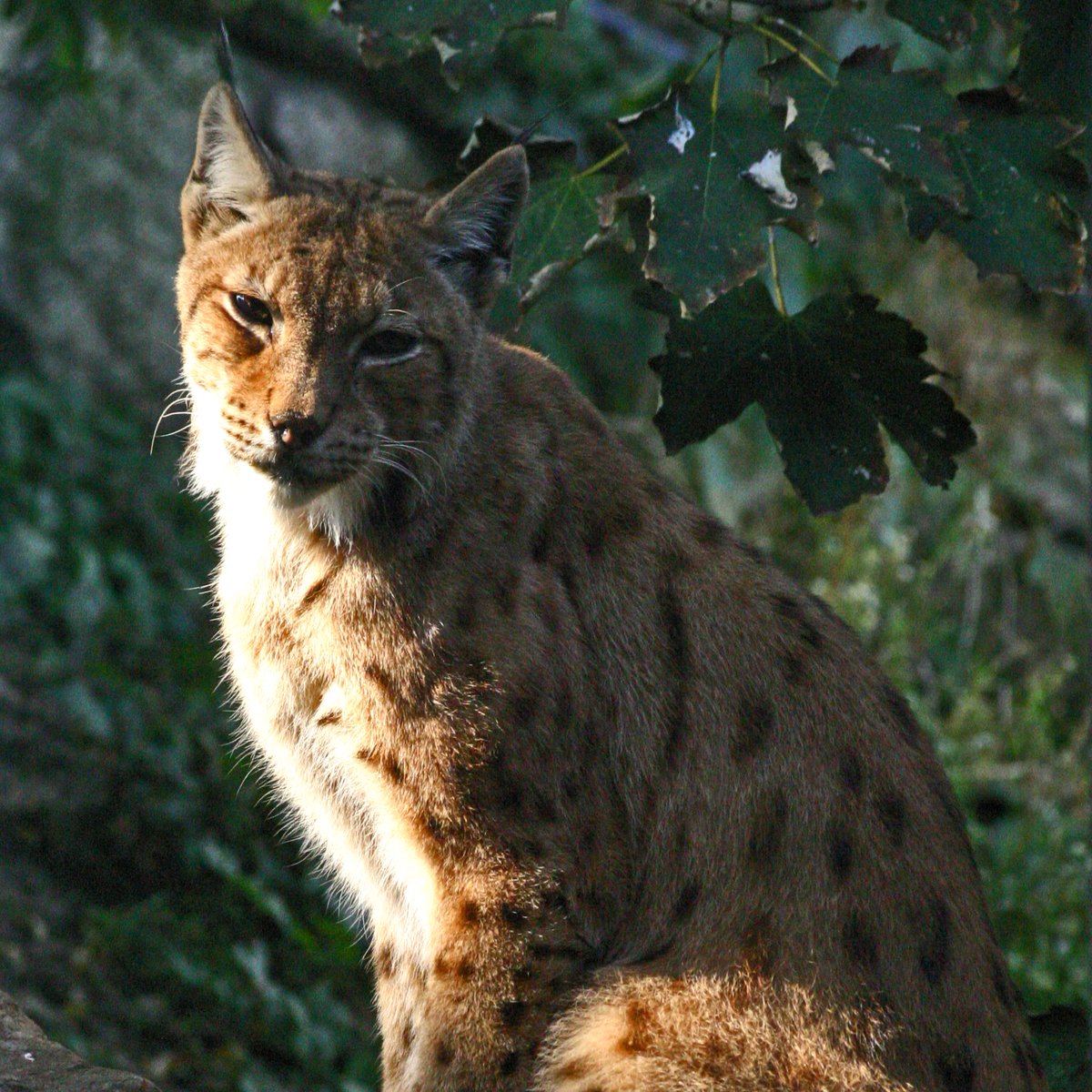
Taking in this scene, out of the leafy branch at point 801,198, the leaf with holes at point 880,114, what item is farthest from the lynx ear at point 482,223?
the leaf with holes at point 880,114

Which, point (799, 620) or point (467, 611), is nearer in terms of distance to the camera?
point (467, 611)

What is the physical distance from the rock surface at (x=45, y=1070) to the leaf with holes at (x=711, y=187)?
6.68ft

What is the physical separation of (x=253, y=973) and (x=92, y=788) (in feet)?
3.87

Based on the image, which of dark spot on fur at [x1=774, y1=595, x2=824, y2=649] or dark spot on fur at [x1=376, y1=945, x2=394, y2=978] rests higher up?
dark spot on fur at [x1=774, y1=595, x2=824, y2=649]

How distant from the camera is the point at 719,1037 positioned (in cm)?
334

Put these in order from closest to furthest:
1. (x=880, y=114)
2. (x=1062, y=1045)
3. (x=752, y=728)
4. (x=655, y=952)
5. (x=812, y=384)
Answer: (x=880, y=114) < (x=655, y=952) < (x=752, y=728) < (x=812, y=384) < (x=1062, y=1045)

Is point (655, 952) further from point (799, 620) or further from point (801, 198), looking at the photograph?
point (801, 198)

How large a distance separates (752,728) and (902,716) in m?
0.41

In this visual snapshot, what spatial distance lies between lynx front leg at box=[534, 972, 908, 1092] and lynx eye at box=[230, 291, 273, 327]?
1.65m

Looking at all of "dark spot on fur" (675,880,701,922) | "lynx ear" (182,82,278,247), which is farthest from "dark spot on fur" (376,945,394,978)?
"lynx ear" (182,82,278,247)

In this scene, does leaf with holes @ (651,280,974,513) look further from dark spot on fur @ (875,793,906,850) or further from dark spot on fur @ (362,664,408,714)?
dark spot on fur @ (362,664,408,714)

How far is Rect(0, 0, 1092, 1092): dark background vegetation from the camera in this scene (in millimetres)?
5926

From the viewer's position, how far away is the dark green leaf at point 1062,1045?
4.02 m

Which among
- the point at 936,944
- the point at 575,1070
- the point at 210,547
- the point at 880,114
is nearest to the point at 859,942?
the point at 936,944
